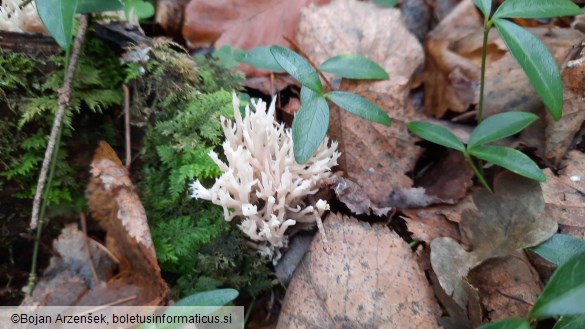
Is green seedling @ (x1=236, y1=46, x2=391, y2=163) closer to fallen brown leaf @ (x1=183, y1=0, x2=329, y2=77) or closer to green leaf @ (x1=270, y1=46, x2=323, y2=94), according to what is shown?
green leaf @ (x1=270, y1=46, x2=323, y2=94)

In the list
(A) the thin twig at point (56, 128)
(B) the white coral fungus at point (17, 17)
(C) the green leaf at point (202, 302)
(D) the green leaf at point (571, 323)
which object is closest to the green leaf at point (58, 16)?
(A) the thin twig at point (56, 128)

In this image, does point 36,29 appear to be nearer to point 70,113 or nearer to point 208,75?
point 70,113

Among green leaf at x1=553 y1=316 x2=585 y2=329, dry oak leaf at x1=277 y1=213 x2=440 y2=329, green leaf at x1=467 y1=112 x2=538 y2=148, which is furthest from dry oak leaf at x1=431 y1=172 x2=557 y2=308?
green leaf at x1=553 y1=316 x2=585 y2=329

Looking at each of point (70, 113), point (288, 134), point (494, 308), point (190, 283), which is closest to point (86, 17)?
point (70, 113)

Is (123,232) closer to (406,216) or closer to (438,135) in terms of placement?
(406,216)

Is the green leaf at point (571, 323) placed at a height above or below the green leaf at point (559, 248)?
below

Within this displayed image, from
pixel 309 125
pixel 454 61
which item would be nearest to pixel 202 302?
pixel 309 125

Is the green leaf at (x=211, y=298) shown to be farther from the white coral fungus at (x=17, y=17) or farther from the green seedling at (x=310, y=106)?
the white coral fungus at (x=17, y=17)
